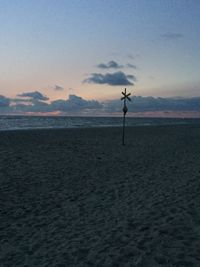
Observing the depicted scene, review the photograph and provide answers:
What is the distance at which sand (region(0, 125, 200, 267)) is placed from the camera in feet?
22.6

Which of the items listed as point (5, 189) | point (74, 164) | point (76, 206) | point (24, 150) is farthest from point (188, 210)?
point (24, 150)

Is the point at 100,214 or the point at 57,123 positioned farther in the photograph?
the point at 57,123

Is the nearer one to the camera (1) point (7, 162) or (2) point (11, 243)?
(2) point (11, 243)

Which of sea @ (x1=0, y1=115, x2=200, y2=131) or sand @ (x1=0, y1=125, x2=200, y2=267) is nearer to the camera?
sand @ (x1=0, y1=125, x2=200, y2=267)

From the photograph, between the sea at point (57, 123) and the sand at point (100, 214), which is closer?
the sand at point (100, 214)

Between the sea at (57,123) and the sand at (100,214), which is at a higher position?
the sea at (57,123)

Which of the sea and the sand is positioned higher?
the sea

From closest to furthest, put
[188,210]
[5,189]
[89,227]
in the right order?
[89,227], [188,210], [5,189]

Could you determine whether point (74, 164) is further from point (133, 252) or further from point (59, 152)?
point (133, 252)

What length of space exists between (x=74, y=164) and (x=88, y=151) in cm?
550

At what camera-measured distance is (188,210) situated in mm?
9172

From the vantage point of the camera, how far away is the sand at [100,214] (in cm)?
688

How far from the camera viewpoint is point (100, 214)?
9641 millimetres

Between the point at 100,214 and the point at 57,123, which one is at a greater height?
the point at 57,123
